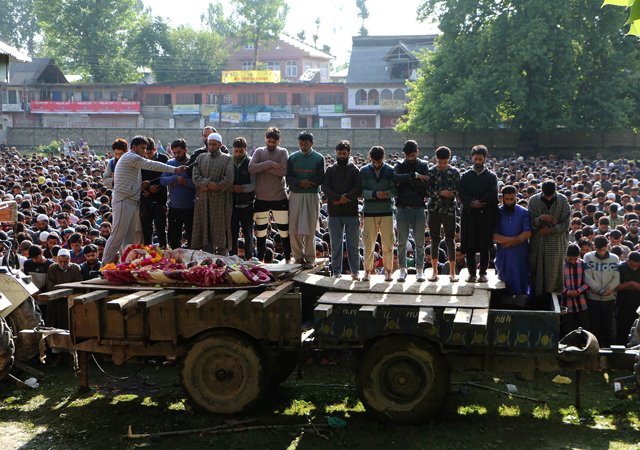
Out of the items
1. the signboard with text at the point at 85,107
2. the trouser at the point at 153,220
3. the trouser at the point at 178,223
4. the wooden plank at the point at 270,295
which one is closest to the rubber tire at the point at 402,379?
the wooden plank at the point at 270,295

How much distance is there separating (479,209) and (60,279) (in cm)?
558

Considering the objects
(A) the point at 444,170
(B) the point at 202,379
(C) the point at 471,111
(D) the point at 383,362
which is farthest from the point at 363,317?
(C) the point at 471,111

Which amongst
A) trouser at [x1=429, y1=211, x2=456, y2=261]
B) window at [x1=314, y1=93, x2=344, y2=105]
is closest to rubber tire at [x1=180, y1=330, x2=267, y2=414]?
trouser at [x1=429, y1=211, x2=456, y2=261]

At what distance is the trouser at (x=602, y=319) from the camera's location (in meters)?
10.6

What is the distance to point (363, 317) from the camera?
8070mm

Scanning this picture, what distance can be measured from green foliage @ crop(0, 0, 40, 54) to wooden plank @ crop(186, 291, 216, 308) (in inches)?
3068

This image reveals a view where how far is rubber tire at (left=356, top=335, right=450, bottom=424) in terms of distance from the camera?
802 cm

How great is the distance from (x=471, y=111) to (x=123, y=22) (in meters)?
37.9

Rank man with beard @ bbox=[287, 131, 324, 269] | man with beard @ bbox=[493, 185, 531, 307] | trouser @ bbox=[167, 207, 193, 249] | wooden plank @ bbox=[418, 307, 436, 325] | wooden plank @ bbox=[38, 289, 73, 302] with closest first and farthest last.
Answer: wooden plank @ bbox=[418, 307, 436, 325]
wooden plank @ bbox=[38, 289, 73, 302]
man with beard @ bbox=[493, 185, 531, 307]
man with beard @ bbox=[287, 131, 324, 269]
trouser @ bbox=[167, 207, 193, 249]

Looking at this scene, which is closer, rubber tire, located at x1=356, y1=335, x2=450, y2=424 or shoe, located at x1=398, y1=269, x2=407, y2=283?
rubber tire, located at x1=356, y1=335, x2=450, y2=424

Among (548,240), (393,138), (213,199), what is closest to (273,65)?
(393,138)

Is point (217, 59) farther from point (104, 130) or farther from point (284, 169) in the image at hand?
point (284, 169)

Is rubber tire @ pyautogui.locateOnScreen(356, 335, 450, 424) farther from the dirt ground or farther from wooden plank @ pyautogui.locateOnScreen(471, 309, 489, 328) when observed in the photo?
wooden plank @ pyautogui.locateOnScreen(471, 309, 489, 328)

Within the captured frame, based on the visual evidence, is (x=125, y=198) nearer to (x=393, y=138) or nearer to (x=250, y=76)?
(x=393, y=138)
